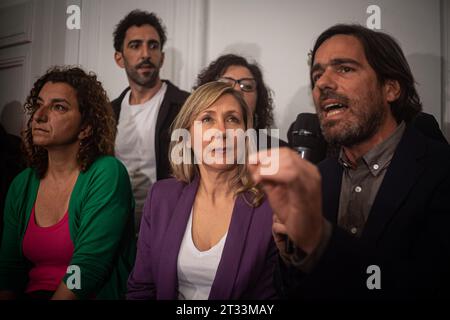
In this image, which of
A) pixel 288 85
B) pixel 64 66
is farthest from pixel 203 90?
pixel 64 66

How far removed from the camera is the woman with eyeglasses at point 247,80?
3.95 feet

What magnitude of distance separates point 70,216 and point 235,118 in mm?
573

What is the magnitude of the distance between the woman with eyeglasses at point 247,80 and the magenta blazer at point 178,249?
0.31m

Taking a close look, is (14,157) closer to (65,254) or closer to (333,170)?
(65,254)

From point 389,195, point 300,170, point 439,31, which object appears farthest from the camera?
point 439,31

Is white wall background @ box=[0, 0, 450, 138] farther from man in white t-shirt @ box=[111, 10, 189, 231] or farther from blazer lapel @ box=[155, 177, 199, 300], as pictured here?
blazer lapel @ box=[155, 177, 199, 300]

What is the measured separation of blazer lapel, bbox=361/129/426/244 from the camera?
0.86 metres

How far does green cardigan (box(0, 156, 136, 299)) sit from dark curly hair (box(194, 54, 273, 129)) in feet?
1.34

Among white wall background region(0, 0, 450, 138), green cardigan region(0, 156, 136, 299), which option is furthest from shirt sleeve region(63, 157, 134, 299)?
white wall background region(0, 0, 450, 138)

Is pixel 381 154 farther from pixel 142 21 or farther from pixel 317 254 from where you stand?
pixel 142 21

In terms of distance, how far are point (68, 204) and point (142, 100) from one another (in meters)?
0.41

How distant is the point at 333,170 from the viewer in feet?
3.40

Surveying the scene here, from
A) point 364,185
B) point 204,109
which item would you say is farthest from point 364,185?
point 204,109
